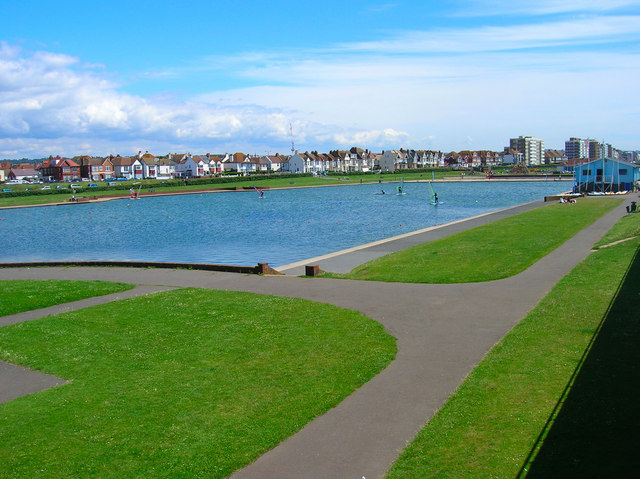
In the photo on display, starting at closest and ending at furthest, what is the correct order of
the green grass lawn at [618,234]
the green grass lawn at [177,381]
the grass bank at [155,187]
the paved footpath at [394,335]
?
the paved footpath at [394,335] < the green grass lawn at [177,381] < the green grass lawn at [618,234] < the grass bank at [155,187]

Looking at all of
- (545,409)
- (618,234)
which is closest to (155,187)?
(618,234)

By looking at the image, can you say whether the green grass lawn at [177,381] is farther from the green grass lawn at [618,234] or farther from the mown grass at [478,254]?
the green grass lawn at [618,234]

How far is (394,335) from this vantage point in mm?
15570

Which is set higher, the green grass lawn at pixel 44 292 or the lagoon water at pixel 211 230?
the green grass lawn at pixel 44 292

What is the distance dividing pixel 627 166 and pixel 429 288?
70042mm

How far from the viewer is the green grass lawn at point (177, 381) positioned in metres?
9.62

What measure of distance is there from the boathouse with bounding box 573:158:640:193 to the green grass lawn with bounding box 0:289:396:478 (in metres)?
72.0

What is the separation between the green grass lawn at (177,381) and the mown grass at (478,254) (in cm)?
666

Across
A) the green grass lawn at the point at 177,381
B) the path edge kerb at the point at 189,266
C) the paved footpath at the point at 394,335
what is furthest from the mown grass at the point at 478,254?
the green grass lawn at the point at 177,381

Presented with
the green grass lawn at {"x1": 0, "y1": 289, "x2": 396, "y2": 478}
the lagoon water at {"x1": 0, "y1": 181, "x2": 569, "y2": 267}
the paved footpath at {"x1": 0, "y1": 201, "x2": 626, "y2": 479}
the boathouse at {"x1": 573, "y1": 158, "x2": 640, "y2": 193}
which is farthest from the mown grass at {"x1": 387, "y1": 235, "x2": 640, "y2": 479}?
the boathouse at {"x1": 573, "y1": 158, "x2": 640, "y2": 193}

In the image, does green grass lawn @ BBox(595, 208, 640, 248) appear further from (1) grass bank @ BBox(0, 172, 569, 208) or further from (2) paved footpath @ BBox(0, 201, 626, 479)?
(1) grass bank @ BBox(0, 172, 569, 208)

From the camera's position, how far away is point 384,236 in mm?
48219

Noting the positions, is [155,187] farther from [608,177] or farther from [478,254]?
[478,254]

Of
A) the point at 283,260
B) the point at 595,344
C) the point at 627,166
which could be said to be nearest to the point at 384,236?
the point at 283,260
